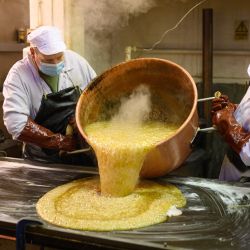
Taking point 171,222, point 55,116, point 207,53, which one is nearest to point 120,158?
point 171,222

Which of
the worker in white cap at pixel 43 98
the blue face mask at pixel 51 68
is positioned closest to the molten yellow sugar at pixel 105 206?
the worker in white cap at pixel 43 98

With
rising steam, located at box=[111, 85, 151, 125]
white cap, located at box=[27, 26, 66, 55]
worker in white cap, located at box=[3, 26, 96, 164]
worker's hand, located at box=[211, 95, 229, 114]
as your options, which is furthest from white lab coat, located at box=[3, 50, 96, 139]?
worker's hand, located at box=[211, 95, 229, 114]

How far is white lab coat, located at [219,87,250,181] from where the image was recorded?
7.00ft

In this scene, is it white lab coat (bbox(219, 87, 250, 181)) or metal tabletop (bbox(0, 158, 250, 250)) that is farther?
white lab coat (bbox(219, 87, 250, 181))

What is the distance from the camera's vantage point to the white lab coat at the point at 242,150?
213 cm

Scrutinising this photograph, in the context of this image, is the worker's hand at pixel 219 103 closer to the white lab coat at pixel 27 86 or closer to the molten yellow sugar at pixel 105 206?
the molten yellow sugar at pixel 105 206

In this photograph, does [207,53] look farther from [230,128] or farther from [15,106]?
[15,106]

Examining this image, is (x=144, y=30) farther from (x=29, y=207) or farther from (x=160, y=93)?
(x=29, y=207)

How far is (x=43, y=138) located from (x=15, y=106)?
0.89ft

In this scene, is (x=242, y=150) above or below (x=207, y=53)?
below

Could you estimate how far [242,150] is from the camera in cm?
213

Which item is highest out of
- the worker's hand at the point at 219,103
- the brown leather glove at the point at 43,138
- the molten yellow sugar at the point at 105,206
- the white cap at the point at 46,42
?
the white cap at the point at 46,42

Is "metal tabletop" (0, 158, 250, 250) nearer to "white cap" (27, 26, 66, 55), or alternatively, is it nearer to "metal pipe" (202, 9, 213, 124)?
"white cap" (27, 26, 66, 55)

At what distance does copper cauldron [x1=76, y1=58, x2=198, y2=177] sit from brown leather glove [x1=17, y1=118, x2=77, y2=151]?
0.27 metres
